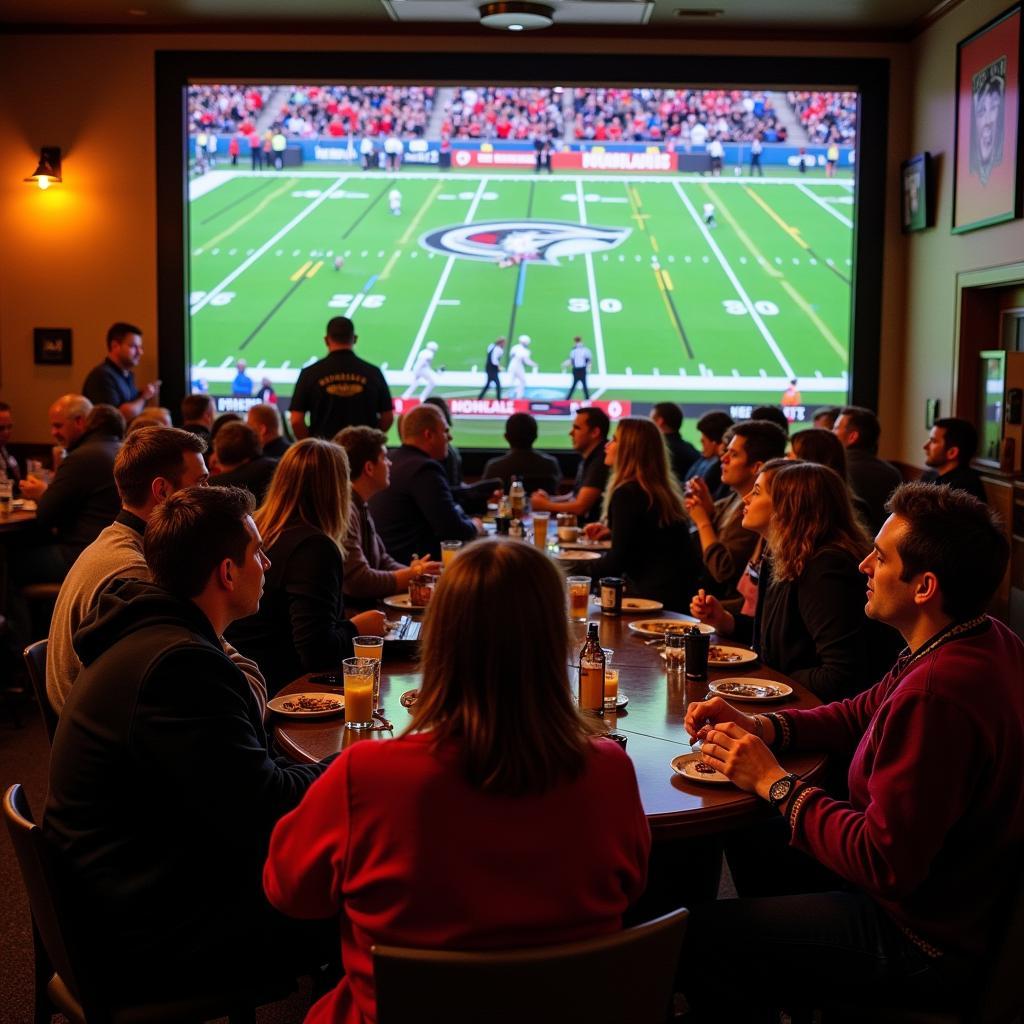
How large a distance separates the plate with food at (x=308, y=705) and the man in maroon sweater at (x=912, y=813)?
0.84 meters

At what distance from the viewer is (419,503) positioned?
5215mm

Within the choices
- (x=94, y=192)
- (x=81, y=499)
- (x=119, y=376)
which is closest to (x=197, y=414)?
(x=119, y=376)

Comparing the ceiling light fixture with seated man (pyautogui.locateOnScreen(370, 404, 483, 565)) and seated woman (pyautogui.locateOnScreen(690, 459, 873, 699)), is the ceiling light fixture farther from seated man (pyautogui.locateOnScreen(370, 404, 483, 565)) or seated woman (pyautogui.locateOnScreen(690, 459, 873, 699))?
seated woman (pyautogui.locateOnScreen(690, 459, 873, 699))

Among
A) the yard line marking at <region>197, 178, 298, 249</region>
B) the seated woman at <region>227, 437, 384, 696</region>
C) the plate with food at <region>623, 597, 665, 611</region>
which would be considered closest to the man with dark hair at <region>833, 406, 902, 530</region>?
the plate with food at <region>623, 597, 665, 611</region>

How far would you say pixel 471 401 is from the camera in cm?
928

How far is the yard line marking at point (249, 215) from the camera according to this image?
30.8 feet

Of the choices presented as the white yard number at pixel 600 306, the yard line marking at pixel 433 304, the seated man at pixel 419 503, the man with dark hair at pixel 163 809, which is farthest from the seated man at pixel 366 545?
the white yard number at pixel 600 306

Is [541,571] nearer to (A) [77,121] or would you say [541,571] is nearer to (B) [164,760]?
(B) [164,760]

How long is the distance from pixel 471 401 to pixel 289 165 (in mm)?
2896

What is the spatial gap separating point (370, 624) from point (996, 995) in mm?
1956

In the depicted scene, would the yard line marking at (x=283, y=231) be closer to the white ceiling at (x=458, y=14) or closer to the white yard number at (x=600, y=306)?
the white ceiling at (x=458, y=14)

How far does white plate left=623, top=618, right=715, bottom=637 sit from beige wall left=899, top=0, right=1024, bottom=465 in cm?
412

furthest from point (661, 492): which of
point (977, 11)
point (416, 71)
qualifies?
point (416, 71)

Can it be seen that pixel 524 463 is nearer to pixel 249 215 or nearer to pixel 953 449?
pixel 953 449
